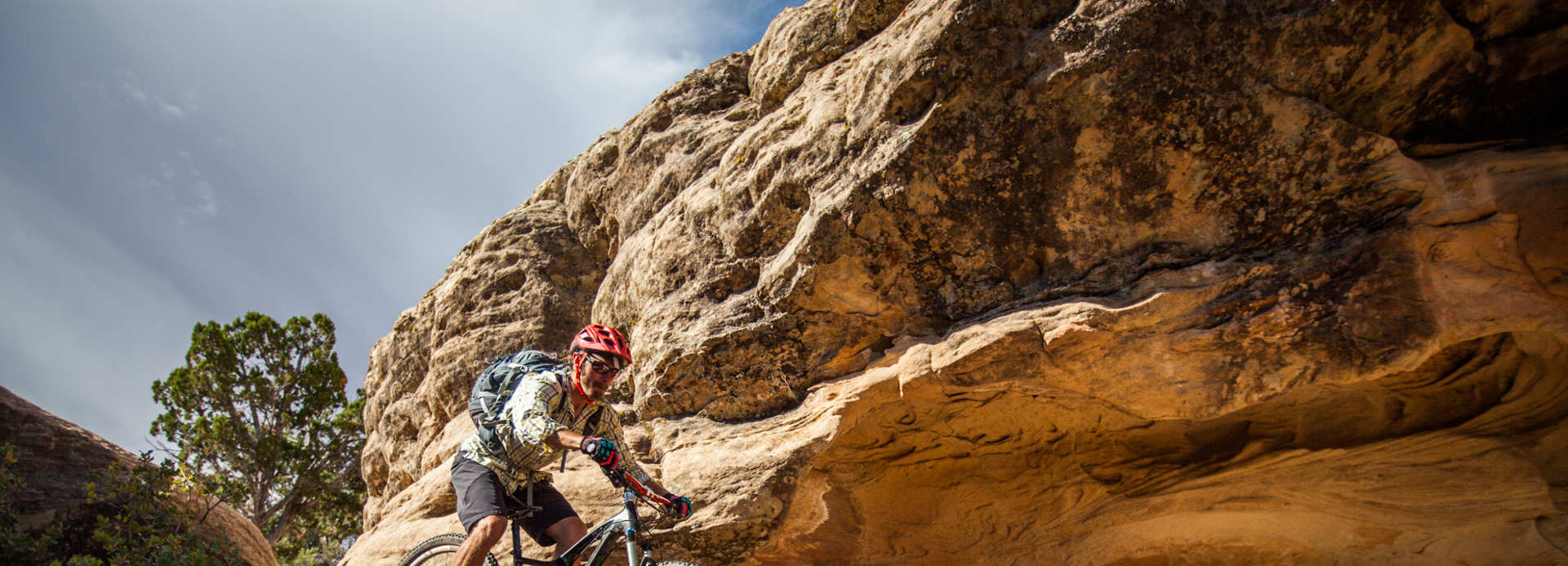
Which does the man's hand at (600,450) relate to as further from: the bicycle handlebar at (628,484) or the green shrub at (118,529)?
the green shrub at (118,529)

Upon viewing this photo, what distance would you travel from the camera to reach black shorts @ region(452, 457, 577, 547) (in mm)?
4285

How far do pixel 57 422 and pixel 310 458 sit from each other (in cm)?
1756

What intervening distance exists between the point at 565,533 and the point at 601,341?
4.11 feet

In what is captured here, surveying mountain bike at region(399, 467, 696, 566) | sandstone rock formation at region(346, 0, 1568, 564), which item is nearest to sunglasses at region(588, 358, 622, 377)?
mountain bike at region(399, 467, 696, 566)

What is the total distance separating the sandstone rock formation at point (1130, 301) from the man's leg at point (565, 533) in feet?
4.10

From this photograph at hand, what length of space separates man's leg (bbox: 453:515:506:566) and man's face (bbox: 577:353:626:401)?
0.90 meters

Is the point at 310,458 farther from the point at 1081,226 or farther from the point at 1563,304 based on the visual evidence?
the point at 1563,304

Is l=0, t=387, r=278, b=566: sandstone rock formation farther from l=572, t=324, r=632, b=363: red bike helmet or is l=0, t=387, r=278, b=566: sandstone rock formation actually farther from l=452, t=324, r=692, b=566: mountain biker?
l=572, t=324, r=632, b=363: red bike helmet

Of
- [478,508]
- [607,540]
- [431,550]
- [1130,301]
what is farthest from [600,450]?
[1130,301]

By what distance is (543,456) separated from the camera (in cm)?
453

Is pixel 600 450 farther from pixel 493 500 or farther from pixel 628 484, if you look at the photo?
pixel 493 500

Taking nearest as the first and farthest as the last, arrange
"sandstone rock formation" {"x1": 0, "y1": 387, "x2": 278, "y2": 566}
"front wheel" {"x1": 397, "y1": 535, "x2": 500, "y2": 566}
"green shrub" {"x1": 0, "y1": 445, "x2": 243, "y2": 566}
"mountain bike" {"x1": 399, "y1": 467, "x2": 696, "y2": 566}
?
1. "mountain bike" {"x1": 399, "y1": 467, "x2": 696, "y2": 566}
2. "front wheel" {"x1": 397, "y1": 535, "x2": 500, "y2": 566}
3. "green shrub" {"x1": 0, "y1": 445, "x2": 243, "y2": 566}
4. "sandstone rock formation" {"x1": 0, "y1": 387, "x2": 278, "y2": 566}

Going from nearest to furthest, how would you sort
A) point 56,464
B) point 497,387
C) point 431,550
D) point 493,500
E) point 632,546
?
point 632,546 < point 493,500 < point 497,387 < point 431,550 < point 56,464

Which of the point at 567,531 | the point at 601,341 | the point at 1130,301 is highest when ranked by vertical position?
the point at 601,341
